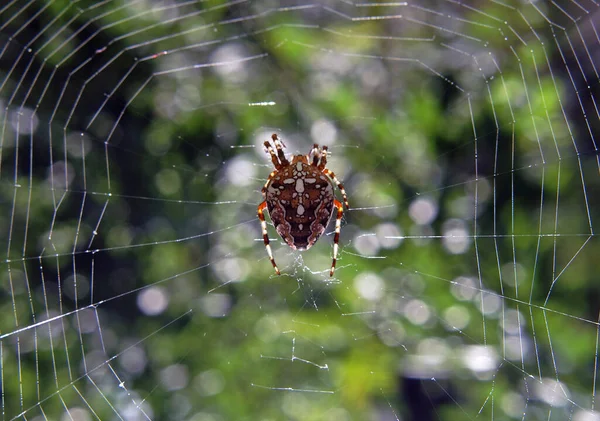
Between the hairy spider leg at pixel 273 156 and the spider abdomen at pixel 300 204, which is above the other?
the hairy spider leg at pixel 273 156

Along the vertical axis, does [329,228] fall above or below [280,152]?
below

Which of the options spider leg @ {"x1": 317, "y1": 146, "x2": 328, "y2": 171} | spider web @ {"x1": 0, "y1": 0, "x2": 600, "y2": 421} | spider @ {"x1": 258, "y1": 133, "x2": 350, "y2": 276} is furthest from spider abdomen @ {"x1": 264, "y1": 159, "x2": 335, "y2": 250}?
spider web @ {"x1": 0, "y1": 0, "x2": 600, "y2": 421}

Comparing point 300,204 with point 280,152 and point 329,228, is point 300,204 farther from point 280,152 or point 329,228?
point 329,228

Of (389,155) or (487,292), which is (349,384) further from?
(389,155)

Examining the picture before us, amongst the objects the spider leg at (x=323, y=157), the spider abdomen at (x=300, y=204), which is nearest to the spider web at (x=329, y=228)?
the spider leg at (x=323, y=157)

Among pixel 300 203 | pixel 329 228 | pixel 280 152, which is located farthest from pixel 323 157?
pixel 329 228

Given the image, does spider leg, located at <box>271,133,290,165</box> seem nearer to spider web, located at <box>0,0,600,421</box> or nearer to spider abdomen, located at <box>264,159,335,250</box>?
spider abdomen, located at <box>264,159,335,250</box>

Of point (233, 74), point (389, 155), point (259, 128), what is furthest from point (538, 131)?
point (233, 74)

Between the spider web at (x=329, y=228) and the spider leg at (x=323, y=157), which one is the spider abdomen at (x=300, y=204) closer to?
the spider leg at (x=323, y=157)

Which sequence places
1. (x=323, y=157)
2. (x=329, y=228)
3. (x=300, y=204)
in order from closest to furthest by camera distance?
(x=300, y=204) → (x=323, y=157) → (x=329, y=228)
